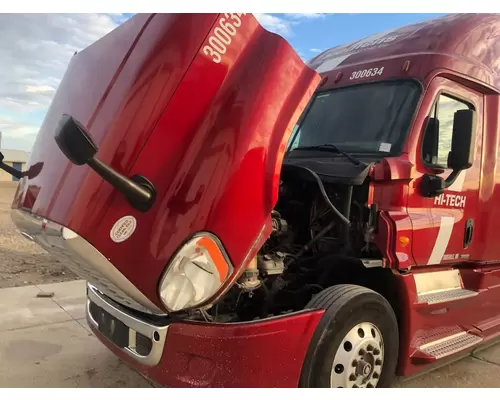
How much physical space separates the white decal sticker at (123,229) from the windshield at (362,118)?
2.16 metres

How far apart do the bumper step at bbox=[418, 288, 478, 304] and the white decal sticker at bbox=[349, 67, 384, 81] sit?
1.96m

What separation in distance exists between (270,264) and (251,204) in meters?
0.69

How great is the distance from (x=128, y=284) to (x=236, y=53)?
148 centimetres

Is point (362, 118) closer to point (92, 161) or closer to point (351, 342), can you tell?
point (351, 342)

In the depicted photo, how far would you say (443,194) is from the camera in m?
3.99

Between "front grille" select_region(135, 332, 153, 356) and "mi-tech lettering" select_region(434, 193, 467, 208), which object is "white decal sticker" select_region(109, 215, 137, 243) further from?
"mi-tech lettering" select_region(434, 193, 467, 208)

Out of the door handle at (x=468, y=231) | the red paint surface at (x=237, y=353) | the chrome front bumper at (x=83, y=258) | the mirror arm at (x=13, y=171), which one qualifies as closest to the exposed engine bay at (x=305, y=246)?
the red paint surface at (x=237, y=353)

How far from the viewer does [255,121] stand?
9.16ft

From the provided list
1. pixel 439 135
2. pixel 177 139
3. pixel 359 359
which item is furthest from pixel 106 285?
pixel 439 135

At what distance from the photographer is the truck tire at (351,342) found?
300cm

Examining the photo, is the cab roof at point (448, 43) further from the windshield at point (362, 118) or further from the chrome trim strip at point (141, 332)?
the chrome trim strip at point (141, 332)

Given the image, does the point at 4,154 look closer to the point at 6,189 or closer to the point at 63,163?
the point at 63,163

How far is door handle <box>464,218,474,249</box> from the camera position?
430cm

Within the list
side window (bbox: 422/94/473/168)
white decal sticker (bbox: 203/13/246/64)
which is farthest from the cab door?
white decal sticker (bbox: 203/13/246/64)
